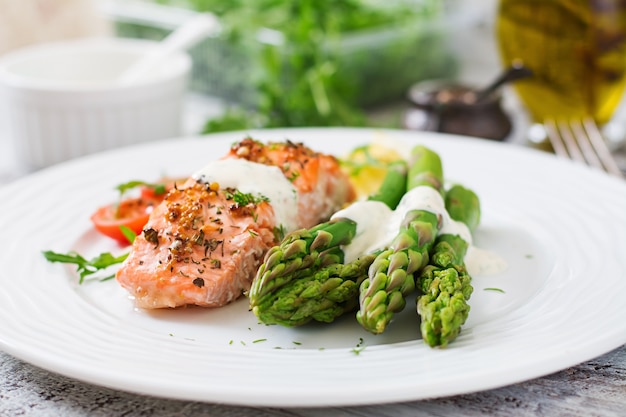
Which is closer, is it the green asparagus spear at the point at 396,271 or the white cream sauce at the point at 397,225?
the green asparagus spear at the point at 396,271

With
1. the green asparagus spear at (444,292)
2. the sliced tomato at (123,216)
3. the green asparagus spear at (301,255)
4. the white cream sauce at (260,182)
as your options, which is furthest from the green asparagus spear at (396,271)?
the sliced tomato at (123,216)

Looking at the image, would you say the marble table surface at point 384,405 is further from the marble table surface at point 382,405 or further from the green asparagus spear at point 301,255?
the green asparagus spear at point 301,255

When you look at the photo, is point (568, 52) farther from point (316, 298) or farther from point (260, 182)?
point (316, 298)

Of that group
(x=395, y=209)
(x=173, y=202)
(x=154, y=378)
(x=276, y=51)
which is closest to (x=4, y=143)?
(x=276, y=51)

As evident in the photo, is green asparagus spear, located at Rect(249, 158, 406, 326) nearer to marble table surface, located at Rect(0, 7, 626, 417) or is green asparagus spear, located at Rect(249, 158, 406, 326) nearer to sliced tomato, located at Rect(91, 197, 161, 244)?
marble table surface, located at Rect(0, 7, 626, 417)

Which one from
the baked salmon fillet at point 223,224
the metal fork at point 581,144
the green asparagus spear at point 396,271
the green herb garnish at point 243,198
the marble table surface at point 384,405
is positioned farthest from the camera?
the metal fork at point 581,144

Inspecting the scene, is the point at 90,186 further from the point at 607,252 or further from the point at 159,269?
the point at 607,252

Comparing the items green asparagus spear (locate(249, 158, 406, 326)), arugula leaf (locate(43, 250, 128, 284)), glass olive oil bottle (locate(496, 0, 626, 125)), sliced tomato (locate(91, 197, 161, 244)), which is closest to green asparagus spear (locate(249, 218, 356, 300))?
green asparagus spear (locate(249, 158, 406, 326))

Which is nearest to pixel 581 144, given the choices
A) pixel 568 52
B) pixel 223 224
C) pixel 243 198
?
pixel 568 52

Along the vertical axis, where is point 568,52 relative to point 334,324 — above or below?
above
